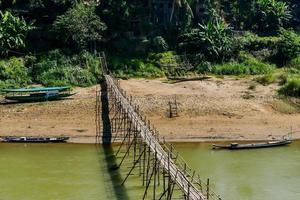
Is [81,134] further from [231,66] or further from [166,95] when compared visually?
[231,66]

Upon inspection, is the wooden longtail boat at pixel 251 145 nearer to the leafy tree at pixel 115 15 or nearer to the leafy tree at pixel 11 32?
the leafy tree at pixel 11 32

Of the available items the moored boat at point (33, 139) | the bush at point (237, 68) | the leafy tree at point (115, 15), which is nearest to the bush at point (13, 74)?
the moored boat at point (33, 139)

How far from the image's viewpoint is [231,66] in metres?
58.9

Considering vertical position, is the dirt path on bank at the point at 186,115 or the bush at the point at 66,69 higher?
the bush at the point at 66,69

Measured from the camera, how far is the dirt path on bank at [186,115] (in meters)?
44.8

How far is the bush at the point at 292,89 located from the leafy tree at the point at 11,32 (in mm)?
22963

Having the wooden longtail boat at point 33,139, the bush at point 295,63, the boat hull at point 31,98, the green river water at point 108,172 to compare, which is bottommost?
the green river water at point 108,172

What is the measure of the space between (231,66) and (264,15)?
40.1ft

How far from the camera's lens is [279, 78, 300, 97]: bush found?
5078 centimetres

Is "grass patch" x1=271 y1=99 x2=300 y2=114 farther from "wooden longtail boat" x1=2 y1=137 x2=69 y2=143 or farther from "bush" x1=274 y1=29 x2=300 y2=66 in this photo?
"wooden longtail boat" x1=2 y1=137 x2=69 y2=143

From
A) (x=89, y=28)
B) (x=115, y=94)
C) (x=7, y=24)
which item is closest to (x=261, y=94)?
(x=115, y=94)

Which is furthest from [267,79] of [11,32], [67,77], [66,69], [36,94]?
[11,32]

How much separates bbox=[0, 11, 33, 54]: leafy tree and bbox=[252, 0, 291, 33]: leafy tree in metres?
25.0

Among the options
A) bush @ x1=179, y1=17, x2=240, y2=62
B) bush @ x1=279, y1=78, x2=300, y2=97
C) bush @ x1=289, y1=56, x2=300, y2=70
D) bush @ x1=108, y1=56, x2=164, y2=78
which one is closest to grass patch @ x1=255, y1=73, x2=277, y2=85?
bush @ x1=279, y1=78, x2=300, y2=97
